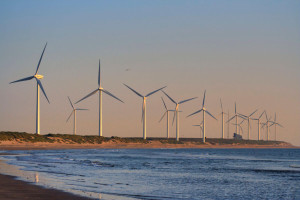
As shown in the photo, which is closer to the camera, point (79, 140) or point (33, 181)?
point (33, 181)

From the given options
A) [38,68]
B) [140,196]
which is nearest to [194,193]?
[140,196]

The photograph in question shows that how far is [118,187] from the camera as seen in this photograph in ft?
110

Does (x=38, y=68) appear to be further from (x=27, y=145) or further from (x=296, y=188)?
(x=296, y=188)

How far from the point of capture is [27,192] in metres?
27.8

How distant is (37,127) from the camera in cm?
13375

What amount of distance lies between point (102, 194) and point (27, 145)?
9764cm

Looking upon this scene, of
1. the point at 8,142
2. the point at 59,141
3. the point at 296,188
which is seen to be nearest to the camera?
the point at 296,188

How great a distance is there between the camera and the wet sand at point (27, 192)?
26.0 m

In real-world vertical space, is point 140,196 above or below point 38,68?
below

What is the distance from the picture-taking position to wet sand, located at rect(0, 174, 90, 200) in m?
26.0

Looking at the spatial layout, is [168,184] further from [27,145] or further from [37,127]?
[37,127]

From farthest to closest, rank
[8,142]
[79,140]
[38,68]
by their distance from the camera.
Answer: [79,140]
[38,68]
[8,142]

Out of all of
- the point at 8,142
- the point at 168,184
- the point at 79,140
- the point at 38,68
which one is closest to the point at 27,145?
the point at 8,142

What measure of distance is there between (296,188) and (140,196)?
1487cm
